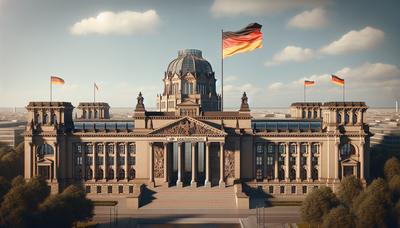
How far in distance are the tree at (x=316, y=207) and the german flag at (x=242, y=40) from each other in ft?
140

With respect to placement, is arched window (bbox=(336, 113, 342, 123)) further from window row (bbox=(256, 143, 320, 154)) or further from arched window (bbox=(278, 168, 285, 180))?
arched window (bbox=(278, 168, 285, 180))

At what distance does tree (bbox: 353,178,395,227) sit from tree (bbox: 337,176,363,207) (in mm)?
8302

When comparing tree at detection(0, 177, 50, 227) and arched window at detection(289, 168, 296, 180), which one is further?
arched window at detection(289, 168, 296, 180)

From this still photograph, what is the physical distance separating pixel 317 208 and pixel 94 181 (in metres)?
64.3

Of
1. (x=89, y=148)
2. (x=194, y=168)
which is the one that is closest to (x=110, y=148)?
(x=89, y=148)

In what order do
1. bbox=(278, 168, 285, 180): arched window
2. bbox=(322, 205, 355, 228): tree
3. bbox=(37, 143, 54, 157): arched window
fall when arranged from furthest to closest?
1. bbox=(278, 168, 285, 180): arched window
2. bbox=(37, 143, 54, 157): arched window
3. bbox=(322, 205, 355, 228): tree

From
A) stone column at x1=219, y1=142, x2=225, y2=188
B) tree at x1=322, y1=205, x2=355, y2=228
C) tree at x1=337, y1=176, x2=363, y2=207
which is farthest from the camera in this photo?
stone column at x1=219, y1=142, x2=225, y2=188

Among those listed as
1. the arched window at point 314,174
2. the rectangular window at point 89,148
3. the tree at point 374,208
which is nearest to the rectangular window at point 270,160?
the arched window at point 314,174

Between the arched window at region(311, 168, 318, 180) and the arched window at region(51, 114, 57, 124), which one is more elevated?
the arched window at region(51, 114, 57, 124)

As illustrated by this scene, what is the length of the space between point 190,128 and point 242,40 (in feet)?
90.0

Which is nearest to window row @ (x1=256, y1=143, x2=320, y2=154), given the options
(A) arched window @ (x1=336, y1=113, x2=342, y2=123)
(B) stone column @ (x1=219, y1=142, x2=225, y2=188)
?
(A) arched window @ (x1=336, y1=113, x2=342, y2=123)

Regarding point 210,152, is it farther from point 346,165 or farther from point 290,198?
point 346,165

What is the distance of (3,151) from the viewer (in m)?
138

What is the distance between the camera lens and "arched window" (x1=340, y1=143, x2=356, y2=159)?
115750 mm
